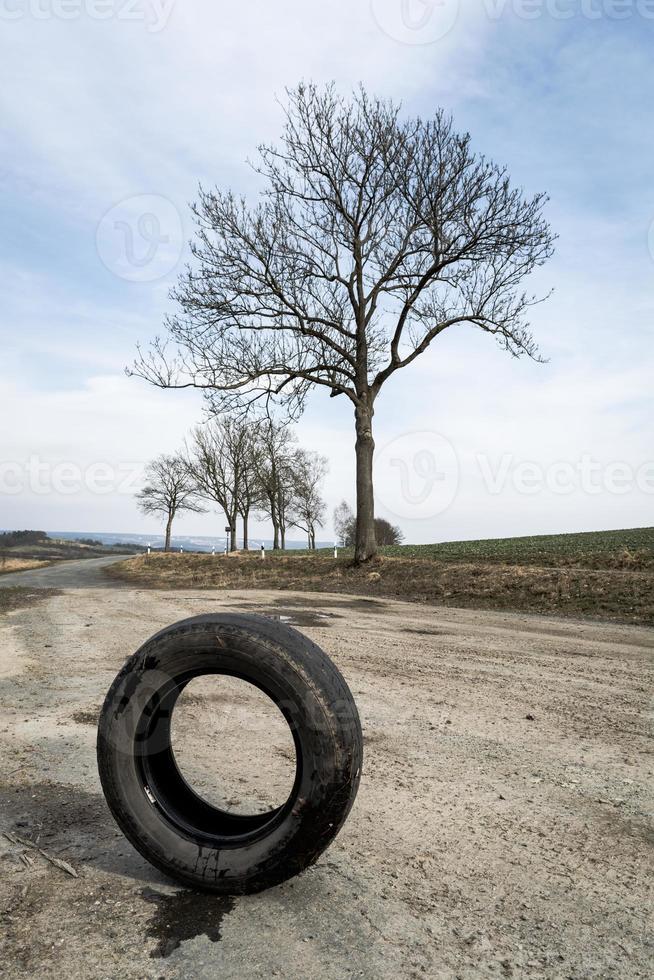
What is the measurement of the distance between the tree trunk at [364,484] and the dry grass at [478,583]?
771 mm

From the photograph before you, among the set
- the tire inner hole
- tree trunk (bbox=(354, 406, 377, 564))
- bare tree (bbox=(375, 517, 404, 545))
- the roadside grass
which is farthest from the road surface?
bare tree (bbox=(375, 517, 404, 545))

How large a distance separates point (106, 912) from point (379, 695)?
307 centimetres

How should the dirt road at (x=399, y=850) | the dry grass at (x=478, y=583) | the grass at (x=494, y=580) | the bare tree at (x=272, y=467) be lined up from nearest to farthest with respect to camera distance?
the dirt road at (x=399, y=850), the dry grass at (x=478, y=583), the grass at (x=494, y=580), the bare tree at (x=272, y=467)

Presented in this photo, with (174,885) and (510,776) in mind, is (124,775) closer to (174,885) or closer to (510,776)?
(174,885)

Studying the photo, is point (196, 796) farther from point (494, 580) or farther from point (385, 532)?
point (385, 532)

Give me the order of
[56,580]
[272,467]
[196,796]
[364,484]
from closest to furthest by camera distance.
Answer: [196,796]
[364,484]
[56,580]
[272,467]

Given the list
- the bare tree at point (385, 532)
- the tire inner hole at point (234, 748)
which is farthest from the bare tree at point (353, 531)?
the tire inner hole at point (234, 748)

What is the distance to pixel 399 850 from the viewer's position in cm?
251

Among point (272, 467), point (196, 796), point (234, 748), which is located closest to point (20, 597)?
point (234, 748)

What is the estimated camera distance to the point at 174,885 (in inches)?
89.7

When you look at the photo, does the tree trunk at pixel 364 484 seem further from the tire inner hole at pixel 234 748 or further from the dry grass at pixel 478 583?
the tire inner hole at pixel 234 748

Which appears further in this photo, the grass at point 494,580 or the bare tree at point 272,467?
the bare tree at point 272,467

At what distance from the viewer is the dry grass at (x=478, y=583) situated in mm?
11227

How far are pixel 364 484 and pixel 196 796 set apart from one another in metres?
16.0
